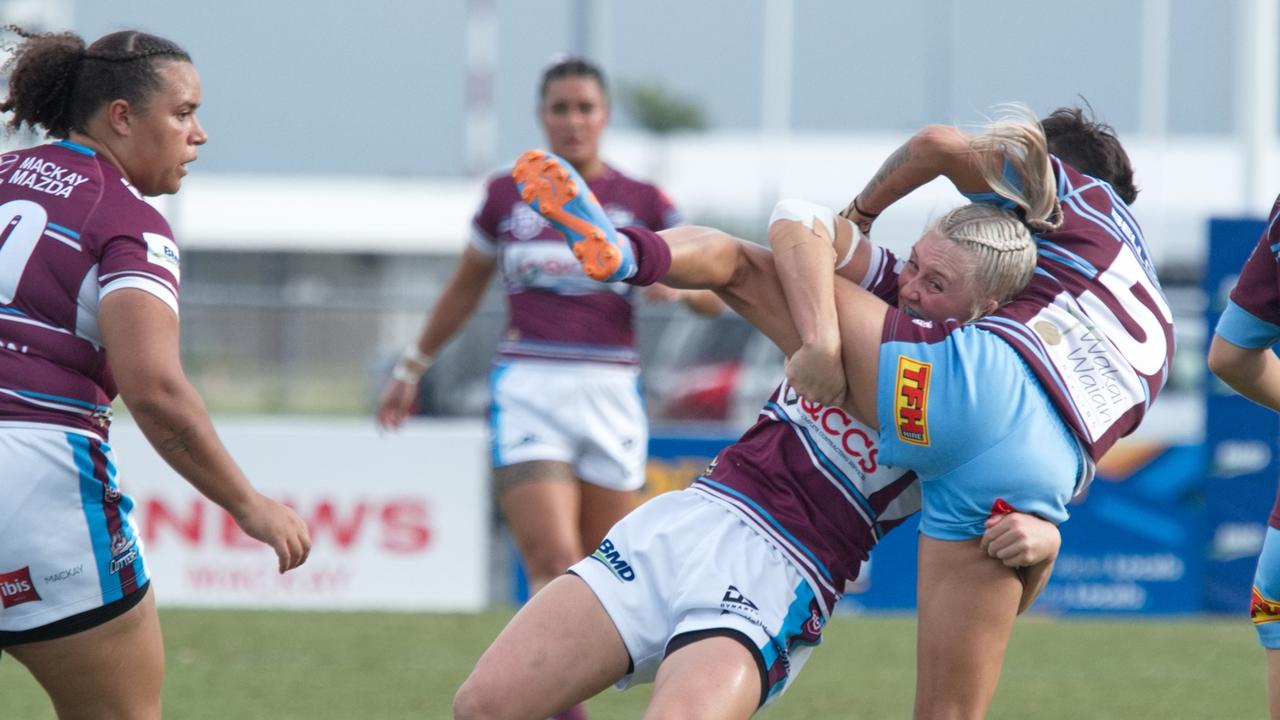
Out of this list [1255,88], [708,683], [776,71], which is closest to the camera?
[708,683]

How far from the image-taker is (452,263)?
84.7ft

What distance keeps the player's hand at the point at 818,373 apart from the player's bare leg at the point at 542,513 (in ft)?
7.69

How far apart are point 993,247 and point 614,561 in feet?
3.37

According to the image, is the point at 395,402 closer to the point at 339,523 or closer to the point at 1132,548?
the point at 339,523

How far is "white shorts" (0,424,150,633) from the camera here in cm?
312

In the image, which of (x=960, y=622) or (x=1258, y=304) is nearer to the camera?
(x=960, y=622)

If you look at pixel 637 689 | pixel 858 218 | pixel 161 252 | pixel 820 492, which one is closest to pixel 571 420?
pixel 637 689

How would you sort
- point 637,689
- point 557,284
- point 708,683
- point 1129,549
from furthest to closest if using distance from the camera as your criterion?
point 1129,549 < point 637,689 < point 557,284 < point 708,683

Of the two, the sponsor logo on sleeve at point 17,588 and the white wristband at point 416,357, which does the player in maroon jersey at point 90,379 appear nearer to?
the sponsor logo on sleeve at point 17,588

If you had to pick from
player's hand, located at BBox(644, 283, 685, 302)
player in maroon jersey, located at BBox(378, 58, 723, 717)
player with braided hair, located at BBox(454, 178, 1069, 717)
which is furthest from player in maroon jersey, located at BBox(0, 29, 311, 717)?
player in maroon jersey, located at BBox(378, 58, 723, 717)

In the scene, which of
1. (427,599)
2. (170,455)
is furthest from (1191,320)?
(170,455)

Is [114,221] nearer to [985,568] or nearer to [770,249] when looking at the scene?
[770,249]

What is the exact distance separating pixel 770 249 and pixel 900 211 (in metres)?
15.7

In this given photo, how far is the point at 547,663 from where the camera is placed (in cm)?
320
